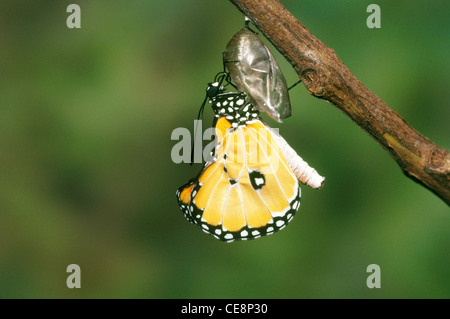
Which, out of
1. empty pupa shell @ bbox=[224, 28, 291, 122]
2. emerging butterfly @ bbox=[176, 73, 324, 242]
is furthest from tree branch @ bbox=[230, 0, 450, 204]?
emerging butterfly @ bbox=[176, 73, 324, 242]

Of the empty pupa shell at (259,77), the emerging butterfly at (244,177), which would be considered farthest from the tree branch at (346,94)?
the emerging butterfly at (244,177)

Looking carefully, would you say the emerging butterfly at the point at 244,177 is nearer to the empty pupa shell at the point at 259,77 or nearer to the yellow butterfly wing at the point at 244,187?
the yellow butterfly wing at the point at 244,187

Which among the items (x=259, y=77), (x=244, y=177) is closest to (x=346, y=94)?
(x=259, y=77)

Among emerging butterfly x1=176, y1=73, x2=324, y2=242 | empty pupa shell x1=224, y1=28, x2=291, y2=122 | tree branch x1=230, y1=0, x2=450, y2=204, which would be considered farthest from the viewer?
emerging butterfly x1=176, y1=73, x2=324, y2=242

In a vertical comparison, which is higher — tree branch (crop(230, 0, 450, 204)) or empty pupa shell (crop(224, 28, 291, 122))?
empty pupa shell (crop(224, 28, 291, 122))

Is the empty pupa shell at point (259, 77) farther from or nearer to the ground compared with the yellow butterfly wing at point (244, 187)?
farther from the ground

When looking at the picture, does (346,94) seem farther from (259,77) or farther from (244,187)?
(244,187)

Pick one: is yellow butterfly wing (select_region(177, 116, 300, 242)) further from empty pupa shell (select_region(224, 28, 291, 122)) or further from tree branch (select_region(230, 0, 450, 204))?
tree branch (select_region(230, 0, 450, 204))

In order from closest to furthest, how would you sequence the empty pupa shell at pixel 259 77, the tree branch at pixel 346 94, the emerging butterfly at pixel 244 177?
the tree branch at pixel 346 94 → the empty pupa shell at pixel 259 77 → the emerging butterfly at pixel 244 177
